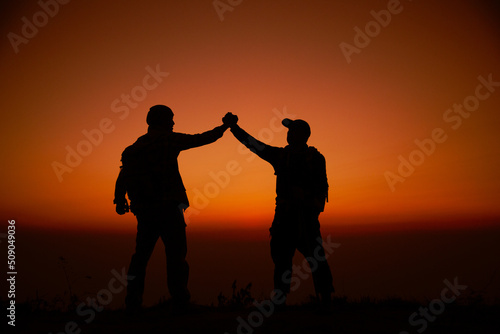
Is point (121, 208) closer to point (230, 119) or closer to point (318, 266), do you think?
point (230, 119)

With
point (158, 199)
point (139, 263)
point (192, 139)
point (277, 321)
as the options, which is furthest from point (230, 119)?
point (277, 321)

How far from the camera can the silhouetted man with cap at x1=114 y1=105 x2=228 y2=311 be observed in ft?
17.7

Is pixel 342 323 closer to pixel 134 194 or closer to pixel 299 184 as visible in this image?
pixel 299 184

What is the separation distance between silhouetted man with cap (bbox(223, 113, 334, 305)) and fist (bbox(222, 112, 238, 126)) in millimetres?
684

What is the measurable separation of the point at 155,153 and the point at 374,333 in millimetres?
3570

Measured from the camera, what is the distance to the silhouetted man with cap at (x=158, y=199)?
5.38 meters

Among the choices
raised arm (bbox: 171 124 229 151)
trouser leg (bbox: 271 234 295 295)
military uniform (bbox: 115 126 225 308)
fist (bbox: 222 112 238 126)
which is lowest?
trouser leg (bbox: 271 234 295 295)

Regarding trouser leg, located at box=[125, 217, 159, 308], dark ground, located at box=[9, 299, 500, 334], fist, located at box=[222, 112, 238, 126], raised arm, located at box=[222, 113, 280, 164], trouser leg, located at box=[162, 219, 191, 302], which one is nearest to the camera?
dark ground, located at box=[9, 299, 500, 334]

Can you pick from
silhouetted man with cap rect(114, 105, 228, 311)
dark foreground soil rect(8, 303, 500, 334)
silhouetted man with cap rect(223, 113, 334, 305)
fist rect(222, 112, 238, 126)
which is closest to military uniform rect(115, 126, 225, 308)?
silhouetted man with cap rect(114, 105, 228, 311)

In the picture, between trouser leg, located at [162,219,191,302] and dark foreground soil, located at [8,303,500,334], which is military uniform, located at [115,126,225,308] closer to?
trouser leg, located at [162,219,191,302]

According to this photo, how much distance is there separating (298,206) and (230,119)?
68.9 inches

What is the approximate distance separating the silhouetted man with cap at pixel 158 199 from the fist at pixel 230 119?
0.62 metres

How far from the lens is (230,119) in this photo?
6223mm

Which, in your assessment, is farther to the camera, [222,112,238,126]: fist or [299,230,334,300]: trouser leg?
[222,112,238,126]: fist
